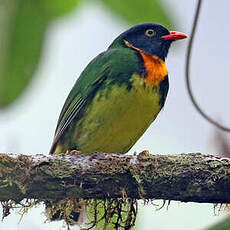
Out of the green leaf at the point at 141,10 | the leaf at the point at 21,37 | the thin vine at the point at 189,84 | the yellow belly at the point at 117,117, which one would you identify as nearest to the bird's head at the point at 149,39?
the yellow belly at the point at 117,117

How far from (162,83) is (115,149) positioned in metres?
0.62

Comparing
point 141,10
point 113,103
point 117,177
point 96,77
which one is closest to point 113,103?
point 113,103

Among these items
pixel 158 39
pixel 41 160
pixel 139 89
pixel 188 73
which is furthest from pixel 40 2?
pixel 158 39

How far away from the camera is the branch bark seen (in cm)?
258

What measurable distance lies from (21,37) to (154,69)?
216 cm

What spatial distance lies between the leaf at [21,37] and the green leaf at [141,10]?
0.16 meters

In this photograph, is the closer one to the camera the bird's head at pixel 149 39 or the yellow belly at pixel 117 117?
the yellow belly at pixel 117 117

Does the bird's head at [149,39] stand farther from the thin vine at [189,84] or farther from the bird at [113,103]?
the thin vine at [189,84]

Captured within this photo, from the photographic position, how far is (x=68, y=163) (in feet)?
8.91

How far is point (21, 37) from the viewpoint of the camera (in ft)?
5.91

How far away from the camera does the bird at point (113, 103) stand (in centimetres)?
363

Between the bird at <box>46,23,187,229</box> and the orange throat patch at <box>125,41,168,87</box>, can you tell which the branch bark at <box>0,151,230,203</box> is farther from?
the orange throat patch at <box>125,41,168,87</box>

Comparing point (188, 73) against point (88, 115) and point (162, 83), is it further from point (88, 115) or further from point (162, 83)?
point (88, 115)

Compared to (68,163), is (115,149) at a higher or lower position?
lower
